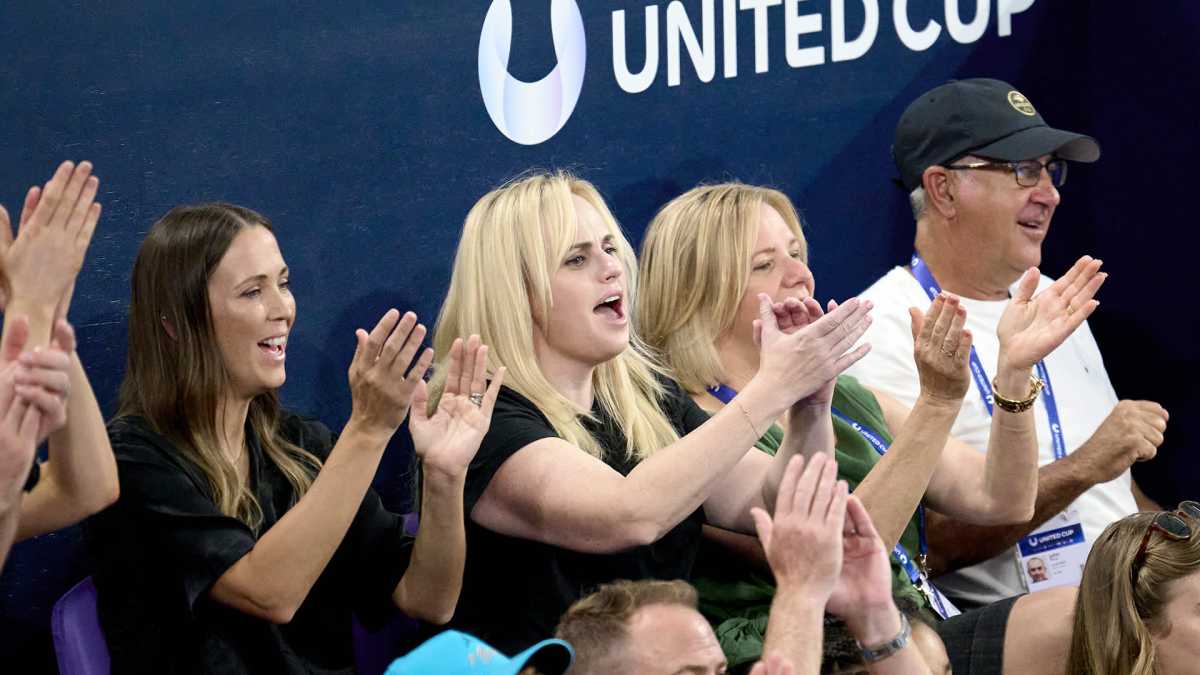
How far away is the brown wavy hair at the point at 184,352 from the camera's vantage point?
2891mm

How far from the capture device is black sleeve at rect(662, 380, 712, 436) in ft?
11.0

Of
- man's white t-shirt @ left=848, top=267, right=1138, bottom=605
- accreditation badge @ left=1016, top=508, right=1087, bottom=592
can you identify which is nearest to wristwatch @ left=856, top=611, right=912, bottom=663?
man's white t-shirt @ left=848, top=267, right=1138, bottom=605

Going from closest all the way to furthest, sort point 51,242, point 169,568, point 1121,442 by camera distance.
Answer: point 51,242 < point 169,568 < point 1121,442

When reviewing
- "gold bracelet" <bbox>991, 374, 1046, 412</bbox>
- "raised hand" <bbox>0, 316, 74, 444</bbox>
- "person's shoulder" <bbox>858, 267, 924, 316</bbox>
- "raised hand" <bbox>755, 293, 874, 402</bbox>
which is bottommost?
"gold bracelet" <bbox>991, 374, 1046, 412</bbox>

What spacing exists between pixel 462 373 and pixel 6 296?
28.9 inches

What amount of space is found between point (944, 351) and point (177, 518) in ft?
4.58

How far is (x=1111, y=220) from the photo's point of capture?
4.85 metres

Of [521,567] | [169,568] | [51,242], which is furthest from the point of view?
[521,567]

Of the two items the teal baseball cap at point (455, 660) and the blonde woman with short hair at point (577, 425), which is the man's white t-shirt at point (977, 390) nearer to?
the blonde woman with short hair at point (577, 425)

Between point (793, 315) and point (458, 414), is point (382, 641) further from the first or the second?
point (793, 315)

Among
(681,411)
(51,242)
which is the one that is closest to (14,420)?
(51,242)

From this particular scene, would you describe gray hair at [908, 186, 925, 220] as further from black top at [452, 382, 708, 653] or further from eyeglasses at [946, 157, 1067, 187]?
black top at [452, 382, 708, 653]

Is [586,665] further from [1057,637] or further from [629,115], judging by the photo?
[629,115]

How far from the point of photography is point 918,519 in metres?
3.63
